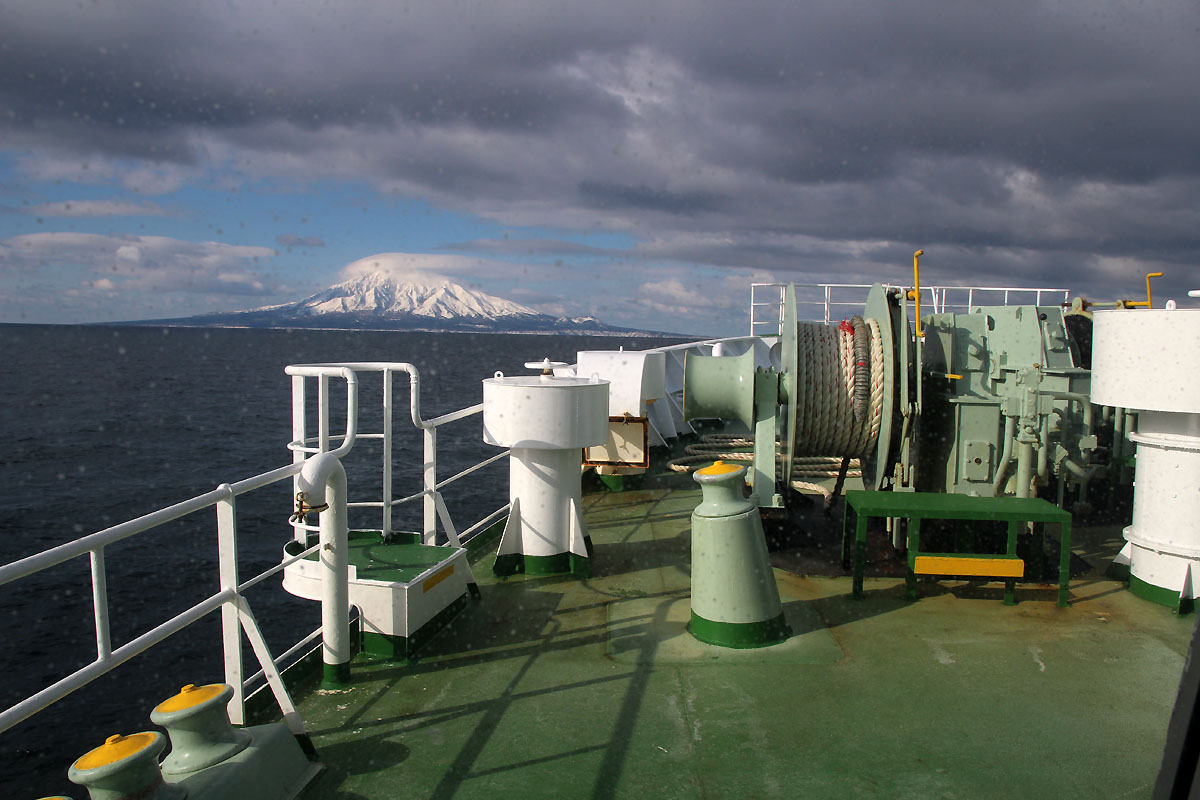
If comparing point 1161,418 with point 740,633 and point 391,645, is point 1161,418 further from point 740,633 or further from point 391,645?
point 391,645

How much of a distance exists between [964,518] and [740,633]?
1.89 meters

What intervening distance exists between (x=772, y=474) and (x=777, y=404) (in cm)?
58

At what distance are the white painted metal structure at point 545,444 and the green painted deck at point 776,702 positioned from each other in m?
0.41

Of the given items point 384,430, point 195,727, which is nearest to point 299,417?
point 384,430

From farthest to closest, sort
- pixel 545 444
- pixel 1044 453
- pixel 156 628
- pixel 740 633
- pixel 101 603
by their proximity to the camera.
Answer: pixel 1044 453 → pixel 545 444 → pixel 740 633 → pixel 156 628 → pixel 101 603

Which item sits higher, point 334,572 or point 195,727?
point 334,572

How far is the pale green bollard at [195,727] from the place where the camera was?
2826 mm

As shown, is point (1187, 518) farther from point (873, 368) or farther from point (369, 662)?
point (369, 662)

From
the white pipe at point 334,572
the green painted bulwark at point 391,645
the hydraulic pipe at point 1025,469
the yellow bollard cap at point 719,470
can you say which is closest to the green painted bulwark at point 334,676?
the white pipe at point 334,572

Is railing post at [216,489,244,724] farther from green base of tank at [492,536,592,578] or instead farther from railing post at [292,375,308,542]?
green base of tank at [492,536,592,578]

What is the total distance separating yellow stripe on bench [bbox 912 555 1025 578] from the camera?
17.9 feet

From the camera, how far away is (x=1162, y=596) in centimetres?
562

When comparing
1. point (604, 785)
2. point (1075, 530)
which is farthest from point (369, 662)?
point (1075, 530)

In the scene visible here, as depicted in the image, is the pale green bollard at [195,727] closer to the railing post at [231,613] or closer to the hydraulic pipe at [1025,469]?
the railing post at [231,613]
